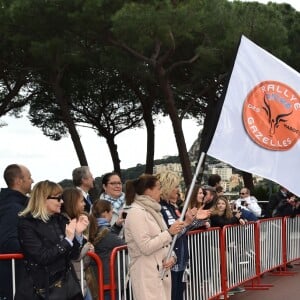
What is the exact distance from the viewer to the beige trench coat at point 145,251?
547 centimetres

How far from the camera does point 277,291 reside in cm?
957

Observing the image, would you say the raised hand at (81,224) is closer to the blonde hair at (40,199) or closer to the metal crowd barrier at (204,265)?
the blonde hair at (40,199)

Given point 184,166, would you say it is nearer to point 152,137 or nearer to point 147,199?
point 152,137

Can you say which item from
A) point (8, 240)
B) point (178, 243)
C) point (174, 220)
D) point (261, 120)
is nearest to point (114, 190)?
point (174, 220)

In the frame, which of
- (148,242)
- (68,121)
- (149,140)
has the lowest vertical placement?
(148,242)

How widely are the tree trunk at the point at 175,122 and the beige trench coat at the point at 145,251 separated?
1706 centimetres

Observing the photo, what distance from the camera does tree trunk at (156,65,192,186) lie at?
22.9 m

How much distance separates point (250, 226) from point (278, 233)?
4.86ft

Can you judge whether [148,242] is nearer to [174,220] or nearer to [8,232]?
[8,232]

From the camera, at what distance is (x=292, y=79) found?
19.2 feet

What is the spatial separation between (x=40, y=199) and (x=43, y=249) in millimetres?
376

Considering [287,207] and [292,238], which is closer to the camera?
[292,238]

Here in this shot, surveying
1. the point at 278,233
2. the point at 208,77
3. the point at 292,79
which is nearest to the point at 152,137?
the point at 208,77

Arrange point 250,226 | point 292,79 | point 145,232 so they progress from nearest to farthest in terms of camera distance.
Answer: point 145,232 < point 292,79 < point 250,226
